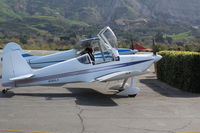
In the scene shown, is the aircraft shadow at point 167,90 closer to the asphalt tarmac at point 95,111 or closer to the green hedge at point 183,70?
the asphalt tarmac at point 95,111

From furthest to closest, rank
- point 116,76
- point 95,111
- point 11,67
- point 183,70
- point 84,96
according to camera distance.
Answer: point 183,70 < point 84,96 < point 11,67 < point 116,76 < point 95,111

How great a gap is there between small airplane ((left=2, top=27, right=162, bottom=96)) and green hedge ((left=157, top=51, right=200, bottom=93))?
162 centimetres

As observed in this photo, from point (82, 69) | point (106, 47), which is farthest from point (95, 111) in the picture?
point (106, 47)

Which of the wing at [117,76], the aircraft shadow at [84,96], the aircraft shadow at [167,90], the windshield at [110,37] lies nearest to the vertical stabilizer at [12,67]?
the aircraft shadow at [84,96]

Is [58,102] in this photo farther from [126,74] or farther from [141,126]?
[141,126]

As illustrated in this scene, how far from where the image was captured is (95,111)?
9719mm

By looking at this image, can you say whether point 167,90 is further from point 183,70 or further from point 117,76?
point 117,76

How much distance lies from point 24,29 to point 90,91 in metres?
145

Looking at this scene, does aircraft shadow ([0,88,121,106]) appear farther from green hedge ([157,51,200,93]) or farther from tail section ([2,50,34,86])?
green hedge ([157,51,200,93])

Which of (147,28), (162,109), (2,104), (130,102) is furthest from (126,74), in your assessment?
(147,28)

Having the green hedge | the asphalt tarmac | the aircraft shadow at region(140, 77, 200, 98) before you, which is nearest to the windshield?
the asphalt tarmac

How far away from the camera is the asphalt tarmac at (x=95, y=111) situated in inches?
311

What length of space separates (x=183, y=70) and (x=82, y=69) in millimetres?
4617

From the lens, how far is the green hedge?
13820 millimetres
